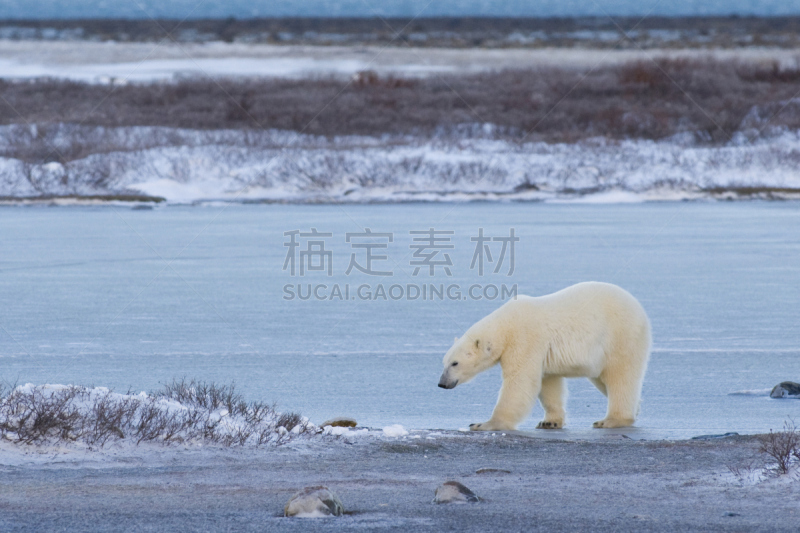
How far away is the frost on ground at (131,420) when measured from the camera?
425 cm

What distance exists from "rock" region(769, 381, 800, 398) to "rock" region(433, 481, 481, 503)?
10.4ft

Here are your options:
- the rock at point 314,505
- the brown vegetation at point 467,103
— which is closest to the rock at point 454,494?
the rock at point 314,505

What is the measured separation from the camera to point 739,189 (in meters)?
21.2

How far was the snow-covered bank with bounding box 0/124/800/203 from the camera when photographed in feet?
69.5

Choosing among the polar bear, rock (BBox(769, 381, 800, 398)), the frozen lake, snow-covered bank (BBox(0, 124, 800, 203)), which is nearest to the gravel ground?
the polar bear

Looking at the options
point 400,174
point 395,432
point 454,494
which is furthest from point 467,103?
point 454,494

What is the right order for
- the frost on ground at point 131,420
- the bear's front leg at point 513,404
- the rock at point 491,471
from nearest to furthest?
the rock at point 491,471, the frost on ground at point 131,420, the bear's front leg at point 513,404

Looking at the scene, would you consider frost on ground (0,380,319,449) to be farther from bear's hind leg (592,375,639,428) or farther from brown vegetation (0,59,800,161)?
brown vegetation (0,59,800,161)

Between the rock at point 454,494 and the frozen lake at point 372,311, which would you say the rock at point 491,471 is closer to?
the rock at point 454,494

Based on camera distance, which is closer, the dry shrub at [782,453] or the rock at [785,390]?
the dry shrub at [782,453]

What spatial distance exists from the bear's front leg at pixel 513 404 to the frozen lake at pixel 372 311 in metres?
0.30

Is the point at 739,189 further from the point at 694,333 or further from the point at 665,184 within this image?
the point at 694,333

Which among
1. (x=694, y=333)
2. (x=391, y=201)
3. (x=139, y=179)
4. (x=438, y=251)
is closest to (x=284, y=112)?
(x=139, y=179)

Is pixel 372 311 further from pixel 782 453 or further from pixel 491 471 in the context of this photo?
pixel 782 453
